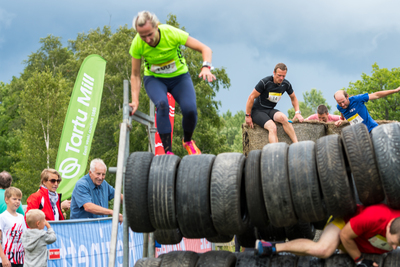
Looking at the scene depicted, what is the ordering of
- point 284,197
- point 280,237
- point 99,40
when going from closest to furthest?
point 284,197
point 280,237
point 99,40

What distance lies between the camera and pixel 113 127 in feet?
91.7

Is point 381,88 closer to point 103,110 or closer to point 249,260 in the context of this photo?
point 103,110

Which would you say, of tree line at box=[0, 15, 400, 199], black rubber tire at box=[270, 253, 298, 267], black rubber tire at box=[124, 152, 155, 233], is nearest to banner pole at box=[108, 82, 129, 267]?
black rubber tire at box=[124, 152, 155, 233]

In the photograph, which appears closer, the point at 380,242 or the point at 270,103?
the point at 380,242

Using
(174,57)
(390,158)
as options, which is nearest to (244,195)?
(390,158)

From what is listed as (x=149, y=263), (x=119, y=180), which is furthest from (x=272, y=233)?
(x=119, y=180)

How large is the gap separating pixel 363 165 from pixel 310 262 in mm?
959

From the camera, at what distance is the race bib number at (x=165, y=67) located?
4.26 meters

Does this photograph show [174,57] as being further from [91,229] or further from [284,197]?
[91,229]

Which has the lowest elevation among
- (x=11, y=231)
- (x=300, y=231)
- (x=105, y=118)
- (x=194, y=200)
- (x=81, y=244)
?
(x=81, y=244)

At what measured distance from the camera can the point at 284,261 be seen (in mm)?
3389

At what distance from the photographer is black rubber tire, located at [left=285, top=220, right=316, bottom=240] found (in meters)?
3.80

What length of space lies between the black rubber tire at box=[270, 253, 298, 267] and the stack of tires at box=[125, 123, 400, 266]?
330mm

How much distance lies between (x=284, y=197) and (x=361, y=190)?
1.91 ft
